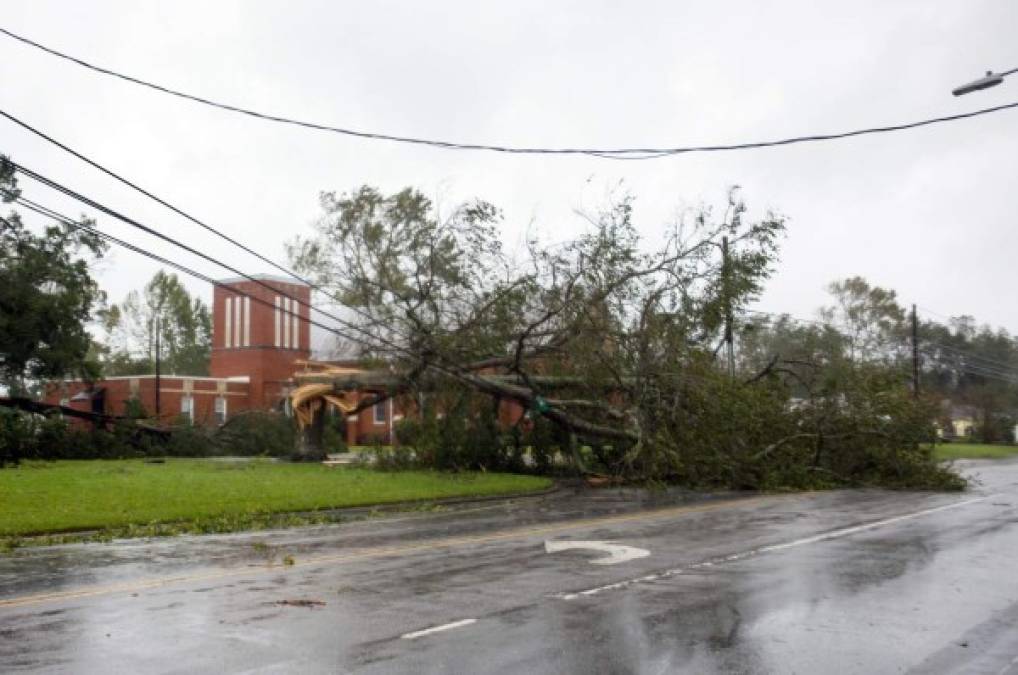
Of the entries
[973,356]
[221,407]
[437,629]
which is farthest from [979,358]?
[437,629]

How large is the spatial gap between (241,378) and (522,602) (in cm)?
5514

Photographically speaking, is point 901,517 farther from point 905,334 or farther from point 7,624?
point 905,334

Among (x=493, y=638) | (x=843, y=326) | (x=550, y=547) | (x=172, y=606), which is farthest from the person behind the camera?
(x=843, y=326)

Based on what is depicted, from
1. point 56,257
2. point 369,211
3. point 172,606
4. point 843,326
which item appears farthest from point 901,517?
point 843,326

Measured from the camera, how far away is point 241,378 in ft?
201

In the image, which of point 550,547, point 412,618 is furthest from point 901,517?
point 412,618

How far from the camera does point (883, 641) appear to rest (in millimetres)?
7293

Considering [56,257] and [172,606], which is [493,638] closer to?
[172,606]

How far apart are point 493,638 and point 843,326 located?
74.1m

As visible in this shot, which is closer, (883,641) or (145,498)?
(883,641)

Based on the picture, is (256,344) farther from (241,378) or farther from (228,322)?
(228,322)

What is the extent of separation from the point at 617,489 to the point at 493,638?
712 inches

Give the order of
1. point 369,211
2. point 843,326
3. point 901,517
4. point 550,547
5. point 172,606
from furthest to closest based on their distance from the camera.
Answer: point 843,326
point 369,211
point 901,517
point 550,547
point 172,606

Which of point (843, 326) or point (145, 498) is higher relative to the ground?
point (843, 326)
